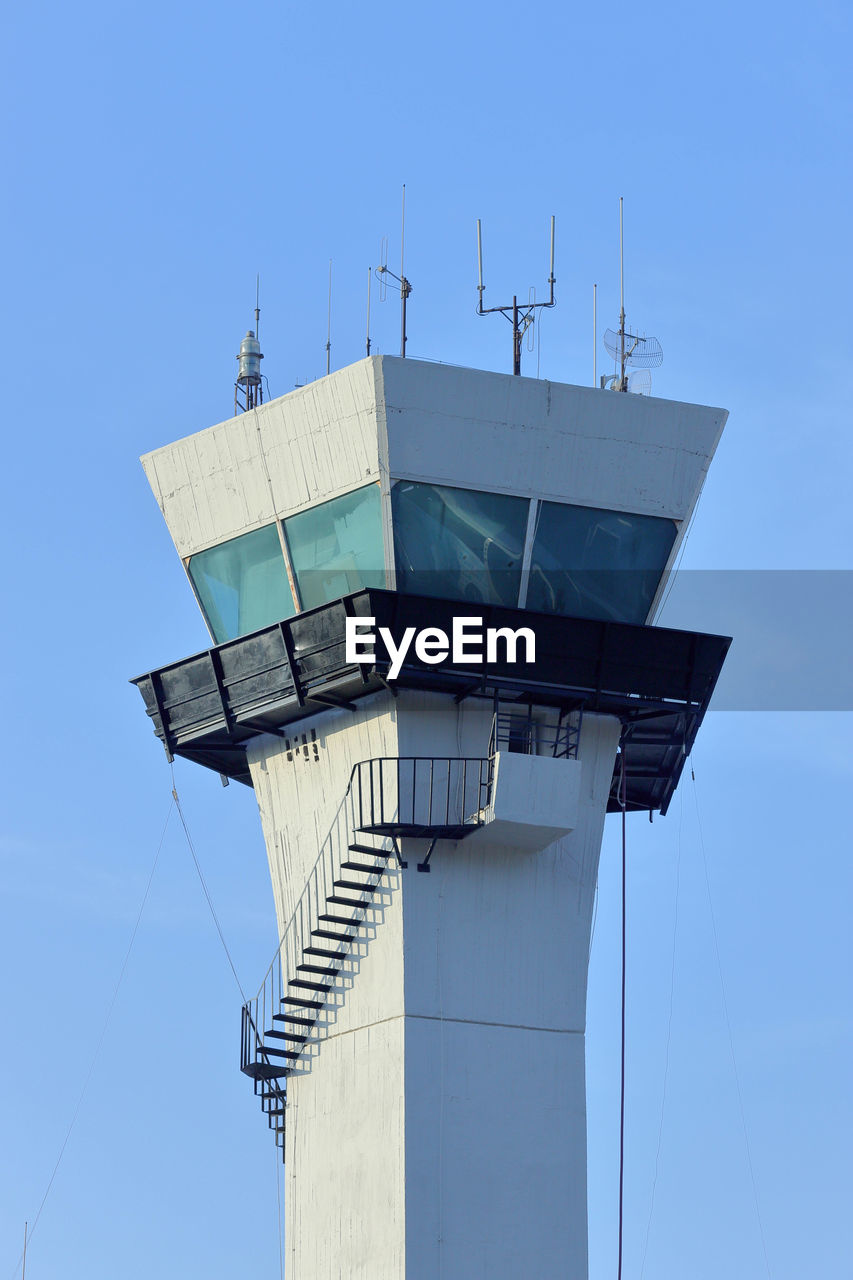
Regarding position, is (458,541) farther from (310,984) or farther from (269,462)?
(310,984)

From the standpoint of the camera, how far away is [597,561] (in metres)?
38.7

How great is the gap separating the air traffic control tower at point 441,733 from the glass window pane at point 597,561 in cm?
4

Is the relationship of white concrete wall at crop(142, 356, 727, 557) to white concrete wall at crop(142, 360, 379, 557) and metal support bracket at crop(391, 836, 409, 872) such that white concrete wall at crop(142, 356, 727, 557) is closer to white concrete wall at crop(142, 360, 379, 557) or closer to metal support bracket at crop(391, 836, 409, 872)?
white concrete wall at crop(142, 360, 379, 557)

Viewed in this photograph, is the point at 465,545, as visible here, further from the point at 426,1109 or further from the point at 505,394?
the point at 426,1109

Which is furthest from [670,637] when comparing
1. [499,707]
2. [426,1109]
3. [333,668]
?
[426,1109]

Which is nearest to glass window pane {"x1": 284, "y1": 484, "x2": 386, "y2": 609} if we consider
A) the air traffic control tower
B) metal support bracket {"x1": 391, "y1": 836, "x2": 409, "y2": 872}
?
the air traffic control tower

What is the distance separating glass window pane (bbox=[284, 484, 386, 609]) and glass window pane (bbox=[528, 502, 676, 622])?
2.53 meters

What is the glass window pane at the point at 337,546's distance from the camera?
3794cm

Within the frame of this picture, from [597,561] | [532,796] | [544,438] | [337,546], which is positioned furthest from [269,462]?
[532,796]

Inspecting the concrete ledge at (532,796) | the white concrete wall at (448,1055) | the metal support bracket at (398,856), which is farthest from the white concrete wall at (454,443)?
the metal support bracket at (398,856)

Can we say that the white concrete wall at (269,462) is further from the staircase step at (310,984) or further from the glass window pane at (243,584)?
the staircase step at (310,984)

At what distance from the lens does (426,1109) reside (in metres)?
36.6

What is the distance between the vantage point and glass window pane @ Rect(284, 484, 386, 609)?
37938 millimetres

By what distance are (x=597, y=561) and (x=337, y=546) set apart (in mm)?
4100
